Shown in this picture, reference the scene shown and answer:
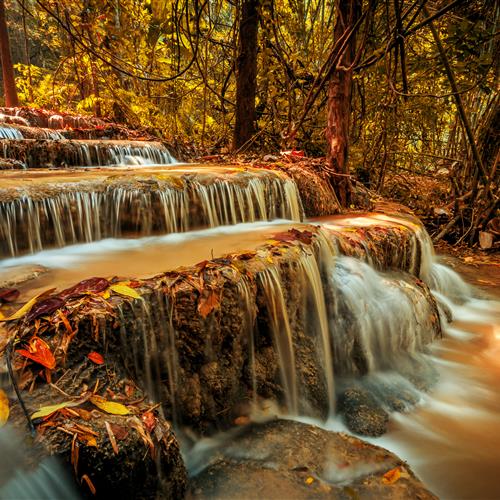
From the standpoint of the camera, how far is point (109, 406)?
1737 millimetres

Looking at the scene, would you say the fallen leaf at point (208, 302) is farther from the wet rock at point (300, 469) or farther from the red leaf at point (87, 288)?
the wet rock at point (300, 469)

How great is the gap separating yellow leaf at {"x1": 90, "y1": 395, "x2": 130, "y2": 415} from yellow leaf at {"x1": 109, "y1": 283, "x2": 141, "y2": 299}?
607 millimetres

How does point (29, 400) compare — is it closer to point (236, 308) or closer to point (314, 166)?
point (236, 308)

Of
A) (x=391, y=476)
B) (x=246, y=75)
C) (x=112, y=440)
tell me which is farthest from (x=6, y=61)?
(x=391, y=476)

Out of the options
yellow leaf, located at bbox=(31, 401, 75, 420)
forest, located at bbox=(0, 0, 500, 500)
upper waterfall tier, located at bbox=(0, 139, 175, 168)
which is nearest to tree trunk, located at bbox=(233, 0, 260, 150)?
forest, located at bbox=(0, 0, 500, 500)


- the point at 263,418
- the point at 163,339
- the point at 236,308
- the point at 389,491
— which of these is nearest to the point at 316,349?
the point at 263,418

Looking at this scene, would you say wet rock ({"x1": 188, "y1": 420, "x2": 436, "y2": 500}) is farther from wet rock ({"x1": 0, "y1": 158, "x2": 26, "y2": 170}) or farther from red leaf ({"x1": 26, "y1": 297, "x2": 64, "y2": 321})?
wet rock ({"x1": 0, "y1": 158, "x2": 26, "y2": 170})

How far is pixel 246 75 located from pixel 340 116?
289 centimetres

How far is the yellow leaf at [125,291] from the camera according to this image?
2207 mm

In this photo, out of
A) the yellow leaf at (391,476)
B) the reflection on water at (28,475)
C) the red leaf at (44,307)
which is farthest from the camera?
the yellow leaf at (391,476)

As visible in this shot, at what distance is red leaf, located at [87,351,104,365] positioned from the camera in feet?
6.41

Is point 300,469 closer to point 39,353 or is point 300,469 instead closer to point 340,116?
point 39,353

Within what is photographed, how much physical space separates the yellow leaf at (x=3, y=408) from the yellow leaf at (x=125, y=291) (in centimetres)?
75

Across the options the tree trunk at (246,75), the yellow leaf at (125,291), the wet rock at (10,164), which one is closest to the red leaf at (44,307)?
the yellow leaf at (125,291)
